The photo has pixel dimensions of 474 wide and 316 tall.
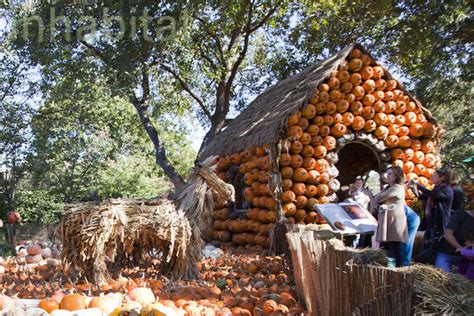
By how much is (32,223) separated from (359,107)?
693 inches

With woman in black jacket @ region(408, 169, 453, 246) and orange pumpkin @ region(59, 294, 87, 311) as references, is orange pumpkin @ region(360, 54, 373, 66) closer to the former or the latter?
woman in black jacket @ region(408, 169, 453, 246)

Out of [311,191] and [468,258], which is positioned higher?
[311,191]

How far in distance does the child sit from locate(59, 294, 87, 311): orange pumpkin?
3545 millimetres

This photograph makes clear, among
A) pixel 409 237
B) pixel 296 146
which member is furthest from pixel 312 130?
pixel 409 237

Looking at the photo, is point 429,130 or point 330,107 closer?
point 330,107

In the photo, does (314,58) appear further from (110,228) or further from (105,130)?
(110,228)

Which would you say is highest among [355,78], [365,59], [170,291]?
[365,59]

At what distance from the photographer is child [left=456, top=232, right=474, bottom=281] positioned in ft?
15.7

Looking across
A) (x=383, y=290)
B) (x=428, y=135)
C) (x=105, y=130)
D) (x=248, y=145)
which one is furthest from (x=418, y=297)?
(x=105, y=130)

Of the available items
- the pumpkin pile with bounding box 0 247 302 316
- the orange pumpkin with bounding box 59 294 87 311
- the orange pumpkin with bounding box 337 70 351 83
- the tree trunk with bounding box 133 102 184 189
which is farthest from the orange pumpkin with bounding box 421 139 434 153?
the orange pumpkin with bounding box 59 294 87 311

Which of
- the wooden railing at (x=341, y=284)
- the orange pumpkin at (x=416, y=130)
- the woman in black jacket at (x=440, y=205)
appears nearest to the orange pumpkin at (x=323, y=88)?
the orange pumpkin at (x=416, y=130)

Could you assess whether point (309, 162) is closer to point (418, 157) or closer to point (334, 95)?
point (334, 95)

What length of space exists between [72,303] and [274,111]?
8.56 metres

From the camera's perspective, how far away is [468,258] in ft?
16.0
